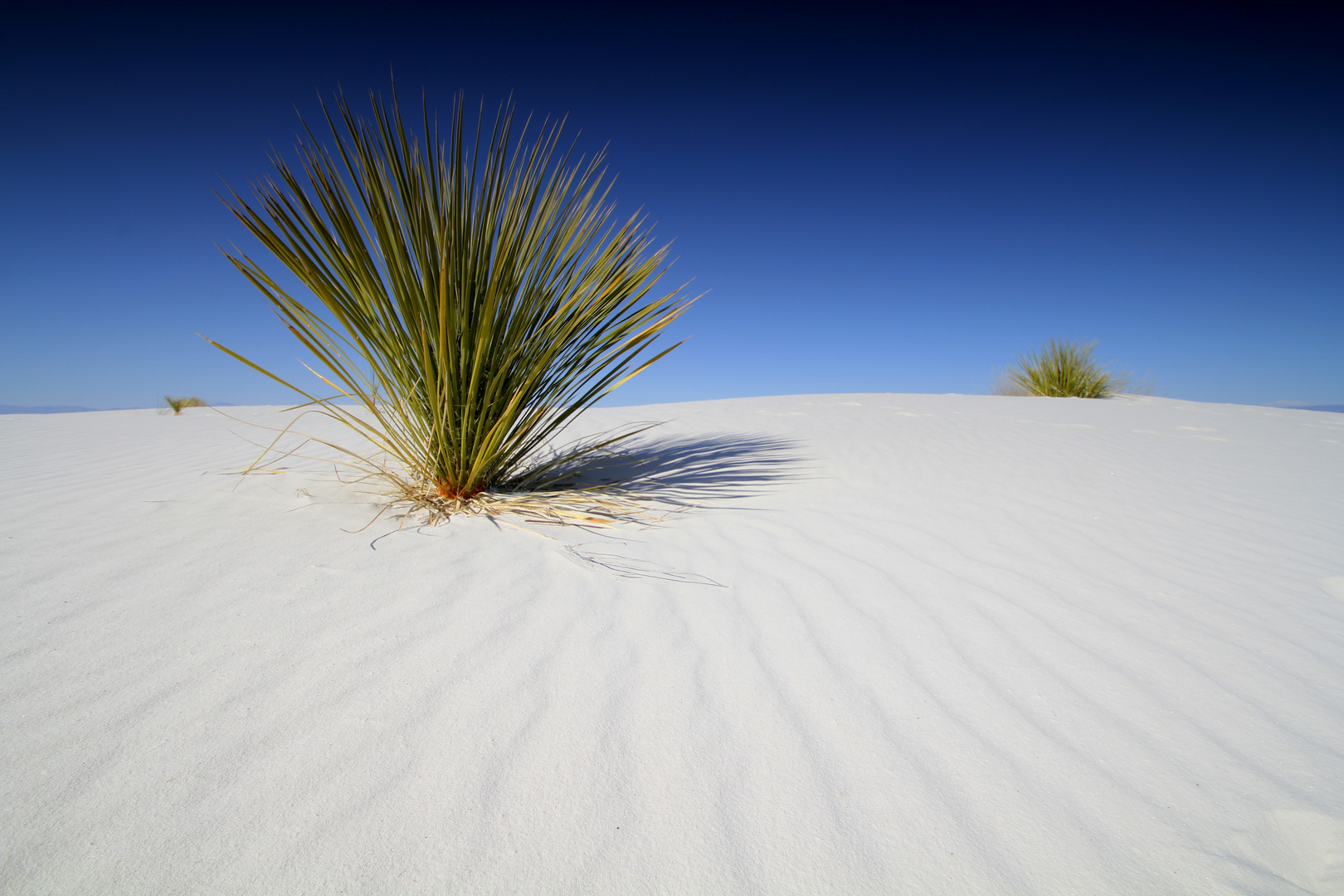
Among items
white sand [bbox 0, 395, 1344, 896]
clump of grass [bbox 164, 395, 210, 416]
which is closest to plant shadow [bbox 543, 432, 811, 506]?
white sand [bbox 0, 395, 1344, 896]

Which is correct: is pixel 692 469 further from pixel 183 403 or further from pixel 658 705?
pixel 183 403

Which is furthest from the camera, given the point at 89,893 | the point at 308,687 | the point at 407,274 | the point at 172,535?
the point at 407,274

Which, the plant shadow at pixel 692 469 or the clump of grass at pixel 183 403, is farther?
the clump of grass at pixel 183 403

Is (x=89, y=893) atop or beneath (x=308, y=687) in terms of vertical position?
beneath

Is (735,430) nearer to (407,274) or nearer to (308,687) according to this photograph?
(407,274)

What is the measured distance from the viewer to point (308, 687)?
3.94 ft

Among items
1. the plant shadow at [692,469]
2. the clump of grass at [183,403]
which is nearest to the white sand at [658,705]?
the plant shadow at [692,469]

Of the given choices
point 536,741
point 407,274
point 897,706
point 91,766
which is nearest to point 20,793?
point 91,766

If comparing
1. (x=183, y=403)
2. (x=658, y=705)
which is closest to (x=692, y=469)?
(x=658, y=705)

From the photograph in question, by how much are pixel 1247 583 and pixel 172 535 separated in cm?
375

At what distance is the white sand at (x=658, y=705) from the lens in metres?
0.89

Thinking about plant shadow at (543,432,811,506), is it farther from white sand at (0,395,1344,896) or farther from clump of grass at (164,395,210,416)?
clump of grass at (164,395,210,416)

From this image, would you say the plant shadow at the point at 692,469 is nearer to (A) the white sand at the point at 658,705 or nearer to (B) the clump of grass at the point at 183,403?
(A) the white sand at the point at 658,705

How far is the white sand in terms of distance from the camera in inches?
35.1
